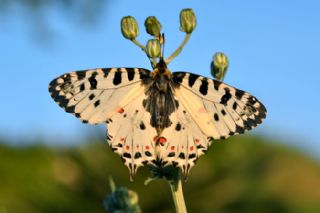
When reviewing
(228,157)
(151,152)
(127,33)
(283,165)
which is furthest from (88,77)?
(283,165)

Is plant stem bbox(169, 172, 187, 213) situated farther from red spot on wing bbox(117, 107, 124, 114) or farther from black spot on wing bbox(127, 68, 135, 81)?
black spot on wing bbox(127, 68, 135, 81)

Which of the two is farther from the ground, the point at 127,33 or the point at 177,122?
the point at 127,33

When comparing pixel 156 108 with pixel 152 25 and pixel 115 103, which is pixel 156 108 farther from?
pixel 152 25

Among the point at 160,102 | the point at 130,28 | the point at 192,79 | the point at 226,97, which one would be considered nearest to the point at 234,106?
the point at 226,97

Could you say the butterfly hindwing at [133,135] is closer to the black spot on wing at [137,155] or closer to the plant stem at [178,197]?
the black spot on wing at [137,155]

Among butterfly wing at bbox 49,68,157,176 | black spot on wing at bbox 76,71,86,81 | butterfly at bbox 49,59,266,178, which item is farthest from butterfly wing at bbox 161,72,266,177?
black spot on wing at bbox 76,71,86,81

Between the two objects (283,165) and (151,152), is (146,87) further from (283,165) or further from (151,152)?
(283,165)

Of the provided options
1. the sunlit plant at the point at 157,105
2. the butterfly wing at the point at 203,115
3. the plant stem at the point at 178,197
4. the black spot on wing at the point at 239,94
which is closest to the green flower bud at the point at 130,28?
the sunlit plant at the point at 157,105
